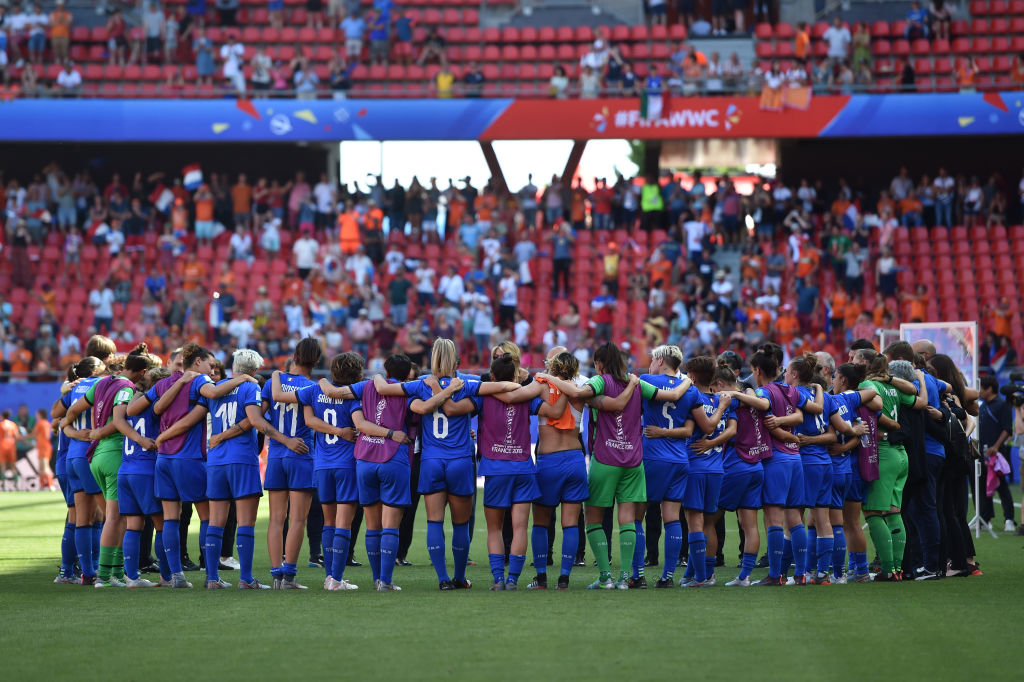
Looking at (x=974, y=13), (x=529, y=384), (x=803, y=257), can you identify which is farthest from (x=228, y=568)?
(x=974, y=13)

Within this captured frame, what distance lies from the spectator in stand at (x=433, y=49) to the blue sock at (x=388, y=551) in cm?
2172

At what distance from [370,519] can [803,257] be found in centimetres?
1840

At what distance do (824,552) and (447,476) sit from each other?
3.12 m

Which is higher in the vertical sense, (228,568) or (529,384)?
(529,384)

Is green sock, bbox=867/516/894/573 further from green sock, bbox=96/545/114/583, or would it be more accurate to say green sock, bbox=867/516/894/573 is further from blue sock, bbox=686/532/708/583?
green sock, bbox=96/545/114/583

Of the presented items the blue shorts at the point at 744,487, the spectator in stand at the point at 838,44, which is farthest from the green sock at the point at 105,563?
the spectator in stand at the point at 838,44

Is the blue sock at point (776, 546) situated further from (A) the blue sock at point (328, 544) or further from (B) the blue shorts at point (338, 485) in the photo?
(A) the blue sock at point (328, 544)

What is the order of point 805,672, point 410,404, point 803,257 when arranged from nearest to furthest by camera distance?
point 805,672 < point 410,404 < point 803,257

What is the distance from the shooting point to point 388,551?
32.3ft

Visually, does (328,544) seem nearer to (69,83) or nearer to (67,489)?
(67,489)

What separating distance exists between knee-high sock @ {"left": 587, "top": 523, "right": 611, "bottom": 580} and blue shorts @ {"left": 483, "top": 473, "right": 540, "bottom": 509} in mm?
485

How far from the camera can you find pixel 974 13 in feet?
101

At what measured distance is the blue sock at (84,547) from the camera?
1076cm

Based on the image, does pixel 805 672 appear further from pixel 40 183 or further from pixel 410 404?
pixel 40 183
